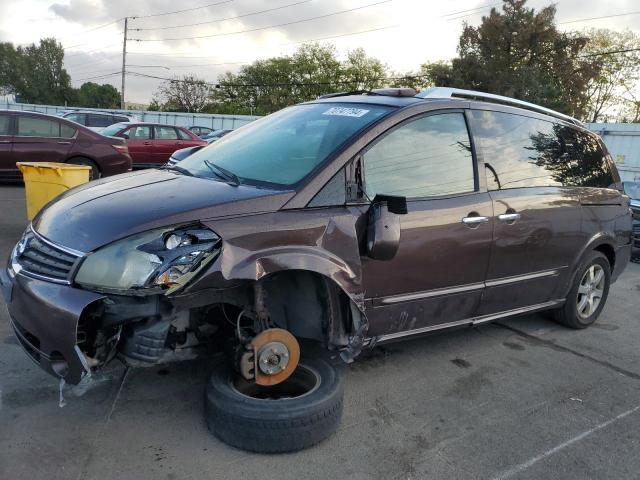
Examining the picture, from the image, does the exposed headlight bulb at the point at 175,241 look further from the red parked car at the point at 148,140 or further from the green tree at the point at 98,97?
the green tree at the point at 98,97

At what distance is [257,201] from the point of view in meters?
2.72

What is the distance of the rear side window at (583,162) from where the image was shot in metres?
4.41

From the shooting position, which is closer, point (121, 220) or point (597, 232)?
point (121, 220)

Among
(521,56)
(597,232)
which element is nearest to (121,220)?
(597,232)

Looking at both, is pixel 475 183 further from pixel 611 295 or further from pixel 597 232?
pixel 611 295

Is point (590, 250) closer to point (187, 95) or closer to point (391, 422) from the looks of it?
point (391, 422)

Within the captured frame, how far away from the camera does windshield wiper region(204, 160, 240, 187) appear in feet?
9.90

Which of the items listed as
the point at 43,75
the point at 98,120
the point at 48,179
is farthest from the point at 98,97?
the point at 48,179

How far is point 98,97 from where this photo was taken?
8844 centimetres

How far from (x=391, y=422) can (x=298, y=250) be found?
1155 mm

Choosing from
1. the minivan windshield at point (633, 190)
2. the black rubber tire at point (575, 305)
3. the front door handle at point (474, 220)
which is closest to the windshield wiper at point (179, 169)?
the front door handle at point (474, 220)

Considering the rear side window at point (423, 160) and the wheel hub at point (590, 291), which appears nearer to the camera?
the rear side window at point (423, 160)

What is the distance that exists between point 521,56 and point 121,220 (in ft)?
145

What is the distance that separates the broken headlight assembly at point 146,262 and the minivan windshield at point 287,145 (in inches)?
26.5
